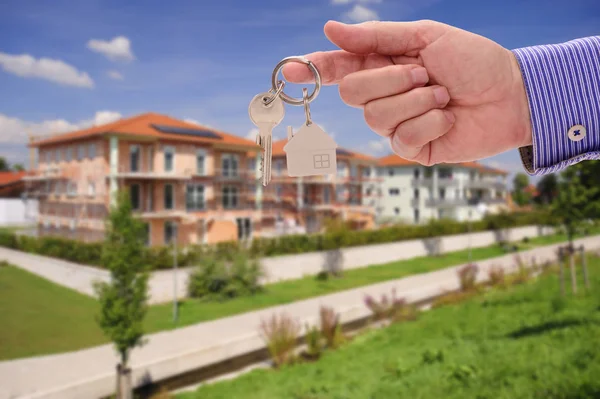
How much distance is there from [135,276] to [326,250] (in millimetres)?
12332

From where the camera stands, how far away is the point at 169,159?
21000 mm

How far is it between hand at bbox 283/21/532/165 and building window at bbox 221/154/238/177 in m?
22.1

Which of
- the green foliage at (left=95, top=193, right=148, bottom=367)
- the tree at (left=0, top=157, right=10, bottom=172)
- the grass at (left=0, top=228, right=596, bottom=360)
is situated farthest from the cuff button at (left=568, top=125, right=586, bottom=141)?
the tree at (left=0, top=157, right=10, bottom=172)

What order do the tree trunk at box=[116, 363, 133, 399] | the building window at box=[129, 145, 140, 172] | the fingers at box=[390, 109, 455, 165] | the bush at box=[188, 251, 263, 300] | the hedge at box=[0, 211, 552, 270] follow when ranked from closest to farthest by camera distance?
the fingers at box=[390, 109, 455, 165] < the tree trunk at box=[116, 363, 133, 399] < the bush at box=[188, 251, 263, 300] < the hedge at box=[0, 211, 552, 270] < the building window at box=[129, 145, 140, 172]

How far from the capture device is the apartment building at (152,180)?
19219 mm

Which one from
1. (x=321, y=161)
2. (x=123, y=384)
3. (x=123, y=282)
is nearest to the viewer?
(x=321, y=161)

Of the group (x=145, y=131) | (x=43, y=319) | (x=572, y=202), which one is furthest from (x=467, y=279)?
(x=145, y=131)

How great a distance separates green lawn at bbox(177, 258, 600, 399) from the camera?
15.3 ft

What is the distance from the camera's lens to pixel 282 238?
19.6m

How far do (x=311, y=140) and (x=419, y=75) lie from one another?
0.27 meters

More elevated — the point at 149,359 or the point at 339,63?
the point at 339,63

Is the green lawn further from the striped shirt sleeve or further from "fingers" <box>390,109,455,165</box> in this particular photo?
"fingers" <box>390,109,455,165</box>

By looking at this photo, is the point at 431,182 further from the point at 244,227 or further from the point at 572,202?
the point at 572,202

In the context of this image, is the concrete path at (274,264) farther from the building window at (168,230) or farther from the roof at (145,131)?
the roof at (145,131)
